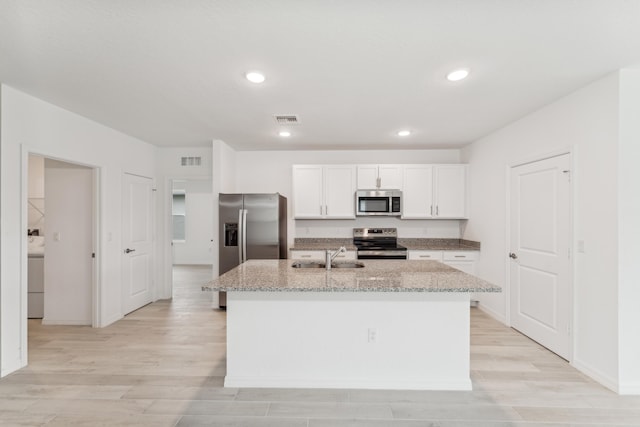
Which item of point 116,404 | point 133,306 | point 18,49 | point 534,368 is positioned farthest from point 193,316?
point 534,368

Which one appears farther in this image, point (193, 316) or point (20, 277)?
point (193, 316)

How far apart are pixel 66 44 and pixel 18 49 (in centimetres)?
38

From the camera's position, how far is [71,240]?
400cm

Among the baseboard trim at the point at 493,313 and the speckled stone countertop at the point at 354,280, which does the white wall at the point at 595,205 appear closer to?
the speckled stone countertop at the point at 354,280

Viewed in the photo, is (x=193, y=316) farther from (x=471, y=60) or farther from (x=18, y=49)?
(x=471, y=60)

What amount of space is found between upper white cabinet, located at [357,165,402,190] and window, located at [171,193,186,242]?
6.26 m

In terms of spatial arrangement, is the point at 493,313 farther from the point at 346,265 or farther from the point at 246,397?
the point at 246,397

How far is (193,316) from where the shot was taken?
4.35 metres

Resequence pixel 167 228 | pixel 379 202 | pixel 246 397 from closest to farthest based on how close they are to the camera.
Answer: pixel 246 397 < pixel 379 202 < pixel 167 228

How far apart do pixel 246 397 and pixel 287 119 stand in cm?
277

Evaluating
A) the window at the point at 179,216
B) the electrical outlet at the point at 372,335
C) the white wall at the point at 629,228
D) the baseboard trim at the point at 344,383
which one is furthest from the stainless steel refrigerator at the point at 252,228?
the window at the point at 179,216

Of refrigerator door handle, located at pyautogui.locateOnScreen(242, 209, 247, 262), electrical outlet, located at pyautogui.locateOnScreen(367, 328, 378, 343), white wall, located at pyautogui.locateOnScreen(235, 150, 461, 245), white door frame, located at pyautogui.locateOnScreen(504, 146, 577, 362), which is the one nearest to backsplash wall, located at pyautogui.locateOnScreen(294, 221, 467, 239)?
white wall, located at pyautogui.locateOnScreen(235, 150, 461, 245)

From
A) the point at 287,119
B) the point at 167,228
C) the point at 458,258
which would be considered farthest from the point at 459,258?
the point at 167,228

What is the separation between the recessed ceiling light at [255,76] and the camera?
98.7 inches
